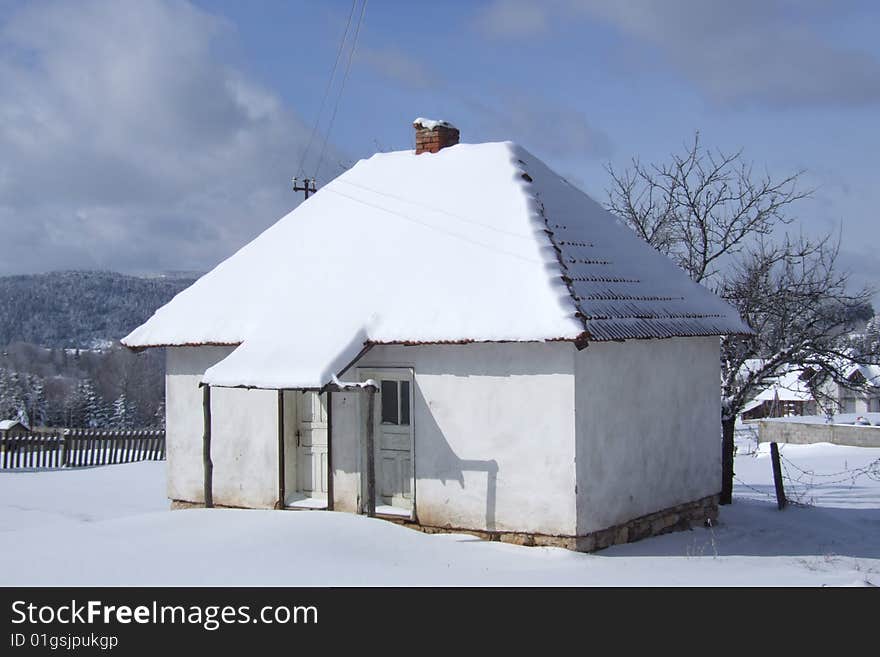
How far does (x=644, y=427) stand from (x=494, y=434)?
7.02 ft

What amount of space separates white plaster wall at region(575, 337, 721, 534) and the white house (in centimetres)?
3

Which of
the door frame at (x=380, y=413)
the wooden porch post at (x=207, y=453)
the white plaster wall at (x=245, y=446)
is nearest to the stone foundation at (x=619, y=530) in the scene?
the white plaster wall at (x=245, y=446)

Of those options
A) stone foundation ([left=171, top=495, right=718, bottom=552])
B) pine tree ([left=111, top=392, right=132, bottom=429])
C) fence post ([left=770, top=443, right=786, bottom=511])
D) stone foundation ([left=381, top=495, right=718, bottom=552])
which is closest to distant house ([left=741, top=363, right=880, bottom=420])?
fence post ([left=770, top=443, right=786, bottom=511])

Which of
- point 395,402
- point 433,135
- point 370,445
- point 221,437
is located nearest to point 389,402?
point 395,402

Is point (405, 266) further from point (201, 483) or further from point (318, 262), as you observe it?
point (201, 483)

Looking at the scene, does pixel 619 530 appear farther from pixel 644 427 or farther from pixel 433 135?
pixel 433 135

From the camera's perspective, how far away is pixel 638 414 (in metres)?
12.0

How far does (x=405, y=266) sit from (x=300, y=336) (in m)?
1.64

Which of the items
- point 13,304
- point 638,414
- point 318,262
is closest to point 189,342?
point 318,262

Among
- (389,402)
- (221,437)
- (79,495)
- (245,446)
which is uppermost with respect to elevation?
(389,402)

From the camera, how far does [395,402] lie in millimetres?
12203

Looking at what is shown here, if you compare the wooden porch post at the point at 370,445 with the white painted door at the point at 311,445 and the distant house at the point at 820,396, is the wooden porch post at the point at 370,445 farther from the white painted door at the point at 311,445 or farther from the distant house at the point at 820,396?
the distant house at the point at 820,396
